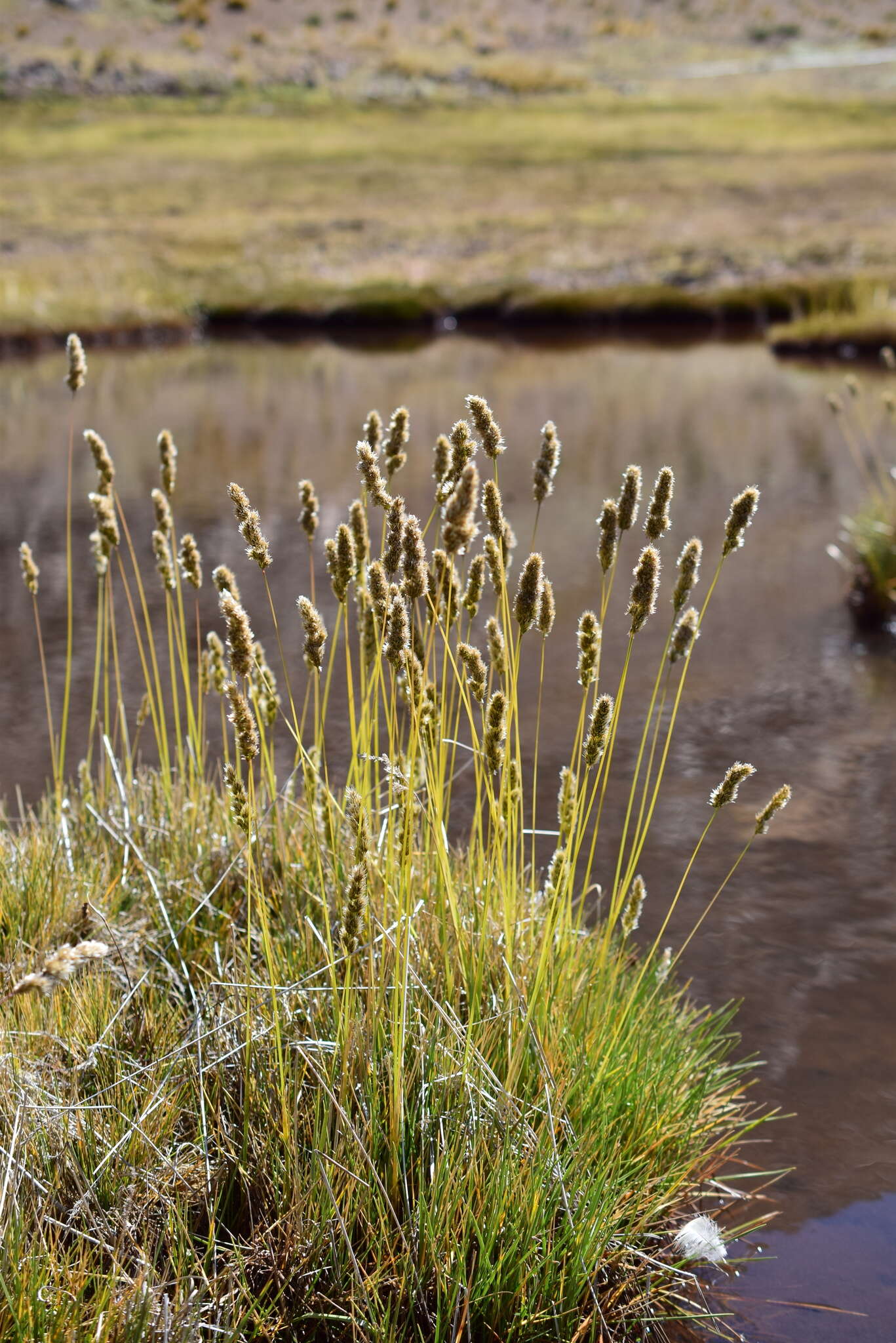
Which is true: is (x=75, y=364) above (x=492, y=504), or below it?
above

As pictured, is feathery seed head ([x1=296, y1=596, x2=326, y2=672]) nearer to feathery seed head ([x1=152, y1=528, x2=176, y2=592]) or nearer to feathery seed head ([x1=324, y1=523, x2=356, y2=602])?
feathery seed head ([x1=324, y1=523, x2=356, y2=602])

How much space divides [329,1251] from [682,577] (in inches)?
46.9

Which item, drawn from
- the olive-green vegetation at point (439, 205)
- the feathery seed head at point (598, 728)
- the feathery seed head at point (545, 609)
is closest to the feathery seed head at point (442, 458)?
the feathery seed head at point (545, 609)

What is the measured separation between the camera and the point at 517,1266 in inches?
73.7

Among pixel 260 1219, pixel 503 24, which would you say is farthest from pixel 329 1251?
pixel 503 24

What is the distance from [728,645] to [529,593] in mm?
5411

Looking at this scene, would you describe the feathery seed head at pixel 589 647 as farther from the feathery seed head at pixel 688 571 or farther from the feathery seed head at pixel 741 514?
the feathery seed head at pixel 741 514

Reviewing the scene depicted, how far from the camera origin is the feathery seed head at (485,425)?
1.79 metres

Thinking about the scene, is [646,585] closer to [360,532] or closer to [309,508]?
[360,532]

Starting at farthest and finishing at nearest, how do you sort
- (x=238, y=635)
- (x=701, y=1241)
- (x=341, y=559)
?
(x=701, y=1241) → (x=341, y=559) → (x=238, y=635)

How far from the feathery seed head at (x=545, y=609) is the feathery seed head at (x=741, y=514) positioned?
0.28 metres

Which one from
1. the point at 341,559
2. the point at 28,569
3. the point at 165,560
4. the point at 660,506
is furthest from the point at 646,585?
the point at 28,569

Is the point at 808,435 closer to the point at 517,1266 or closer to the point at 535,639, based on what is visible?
the point at 535,639

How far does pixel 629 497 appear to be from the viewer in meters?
1.82
